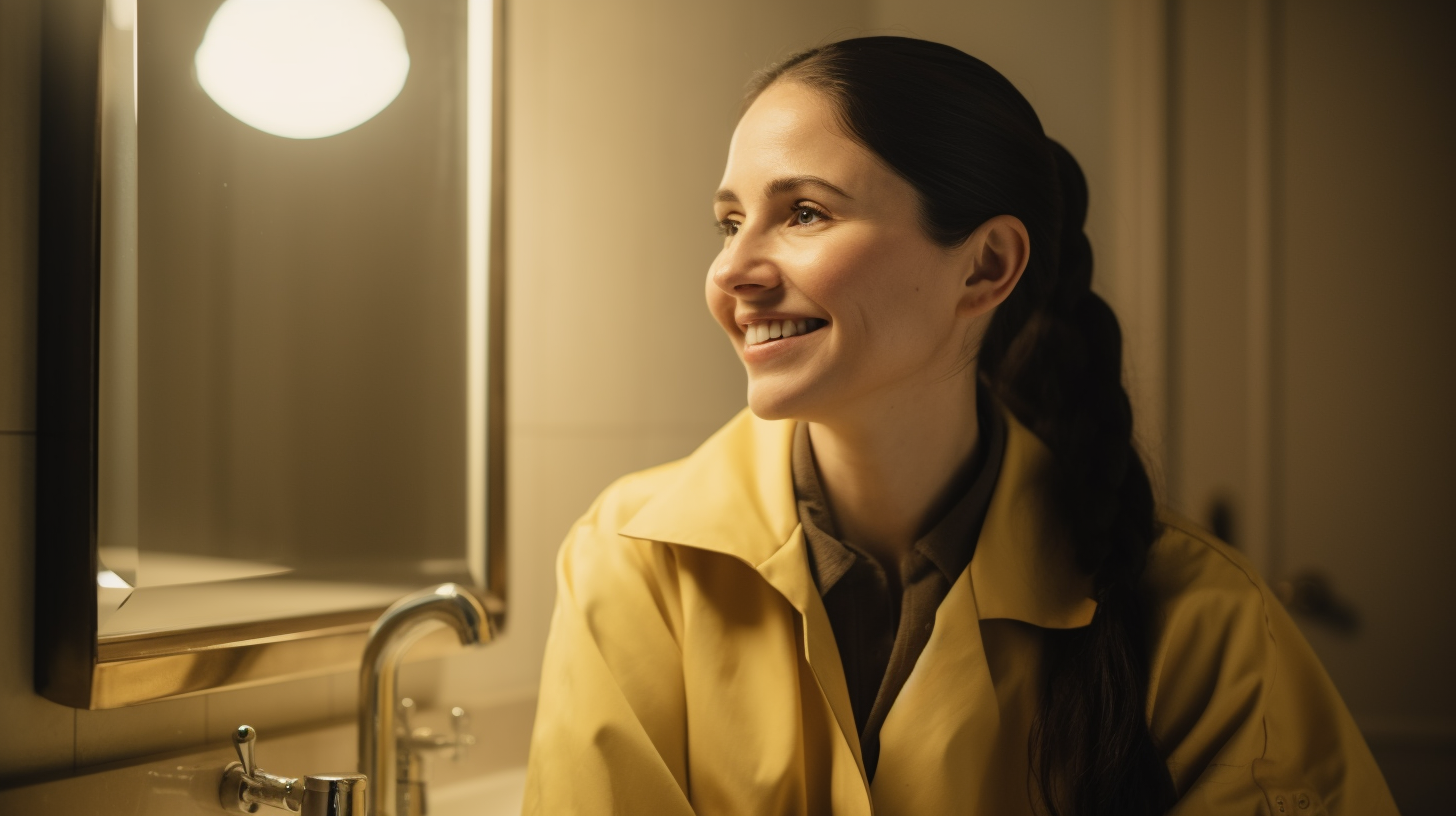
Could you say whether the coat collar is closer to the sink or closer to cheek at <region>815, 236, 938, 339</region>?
cheek at <region>815, 236, 938, 339</region>

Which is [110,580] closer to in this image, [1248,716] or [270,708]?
[270,708]

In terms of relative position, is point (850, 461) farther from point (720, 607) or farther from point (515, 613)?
point (515, 613)

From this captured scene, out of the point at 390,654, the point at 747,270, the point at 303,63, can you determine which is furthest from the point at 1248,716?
the point at 303,63

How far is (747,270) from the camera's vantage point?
2.27 ft

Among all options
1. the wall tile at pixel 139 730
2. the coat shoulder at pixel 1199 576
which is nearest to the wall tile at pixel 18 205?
the wall tile at pixel 139 730

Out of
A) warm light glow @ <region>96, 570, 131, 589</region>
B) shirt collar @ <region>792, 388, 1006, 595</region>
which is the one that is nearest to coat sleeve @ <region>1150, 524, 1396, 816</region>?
shirt collar @ <region>792, 388, 1006, 595</region>

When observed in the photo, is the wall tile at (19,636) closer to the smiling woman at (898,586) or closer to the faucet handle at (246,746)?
the faucet handle at (246,746)

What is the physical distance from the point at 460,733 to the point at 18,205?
539mm

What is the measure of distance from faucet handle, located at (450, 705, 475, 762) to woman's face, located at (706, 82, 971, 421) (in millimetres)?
439

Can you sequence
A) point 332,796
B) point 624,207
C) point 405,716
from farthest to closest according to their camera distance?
point 624,207, point 405,716, point 332,796

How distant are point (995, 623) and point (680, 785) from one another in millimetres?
243

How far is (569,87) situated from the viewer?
1.12 m

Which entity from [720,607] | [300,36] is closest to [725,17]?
[300,36]

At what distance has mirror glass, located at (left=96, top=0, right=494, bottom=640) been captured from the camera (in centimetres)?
70
